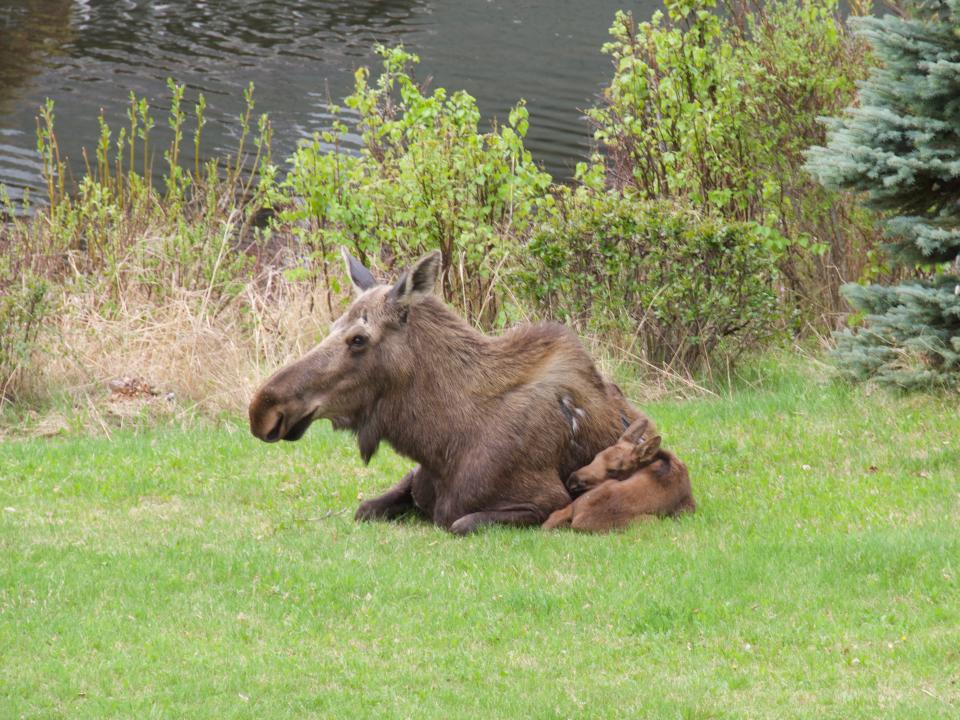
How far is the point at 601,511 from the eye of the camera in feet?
29.6

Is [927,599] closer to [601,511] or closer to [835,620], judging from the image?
[835,620]

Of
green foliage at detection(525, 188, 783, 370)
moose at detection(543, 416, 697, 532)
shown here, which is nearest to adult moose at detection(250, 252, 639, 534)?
moose at detection(543, 416, 697, 532)

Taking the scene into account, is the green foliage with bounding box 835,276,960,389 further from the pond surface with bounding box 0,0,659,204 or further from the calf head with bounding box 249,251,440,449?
the pond surface with bounding box 0,0,659,204

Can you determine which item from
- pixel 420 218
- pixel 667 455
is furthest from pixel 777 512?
pixel 420 218

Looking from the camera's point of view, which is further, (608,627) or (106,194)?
(106,194)

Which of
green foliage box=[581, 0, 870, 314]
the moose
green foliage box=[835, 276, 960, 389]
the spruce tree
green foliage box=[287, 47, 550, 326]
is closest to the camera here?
the moose

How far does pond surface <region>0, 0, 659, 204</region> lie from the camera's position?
3016cm

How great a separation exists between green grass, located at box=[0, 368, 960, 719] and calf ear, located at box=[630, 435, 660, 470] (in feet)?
1.63

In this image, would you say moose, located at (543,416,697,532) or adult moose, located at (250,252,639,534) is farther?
adult moose, located at (250,252,639,534)

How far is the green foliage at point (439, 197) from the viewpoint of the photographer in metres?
14.2

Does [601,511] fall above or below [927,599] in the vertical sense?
below

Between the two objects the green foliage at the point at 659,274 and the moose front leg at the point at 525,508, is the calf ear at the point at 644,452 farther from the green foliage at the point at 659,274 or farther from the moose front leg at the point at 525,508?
the green foliage at the point at 659,274

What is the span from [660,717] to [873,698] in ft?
3.09

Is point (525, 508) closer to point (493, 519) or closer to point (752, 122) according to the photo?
point (493, 519)
